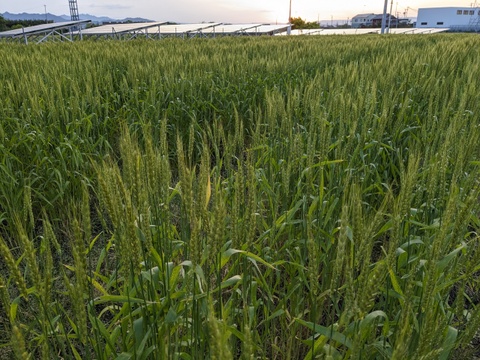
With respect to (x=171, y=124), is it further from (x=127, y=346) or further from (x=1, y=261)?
(x=127, y=346)

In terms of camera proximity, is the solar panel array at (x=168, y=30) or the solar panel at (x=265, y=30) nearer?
the solar panel array at (x=168, y=30)

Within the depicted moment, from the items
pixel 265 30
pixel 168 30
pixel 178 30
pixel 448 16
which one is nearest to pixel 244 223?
pixel 178 30

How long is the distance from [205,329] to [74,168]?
6.24 ft

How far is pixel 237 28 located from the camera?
69.7 ft

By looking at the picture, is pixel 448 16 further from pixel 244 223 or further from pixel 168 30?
pixel 244 223

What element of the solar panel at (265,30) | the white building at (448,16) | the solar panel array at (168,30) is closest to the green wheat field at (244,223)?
the solar panel array at (168,30)

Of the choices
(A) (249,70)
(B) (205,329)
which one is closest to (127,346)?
(B) (205,329)

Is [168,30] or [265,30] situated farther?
[265,30]

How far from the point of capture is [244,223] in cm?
102

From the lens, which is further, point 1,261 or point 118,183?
point 1,261

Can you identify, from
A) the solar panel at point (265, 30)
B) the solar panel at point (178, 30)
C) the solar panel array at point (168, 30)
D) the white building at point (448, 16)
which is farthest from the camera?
the white building at point (448, 16)

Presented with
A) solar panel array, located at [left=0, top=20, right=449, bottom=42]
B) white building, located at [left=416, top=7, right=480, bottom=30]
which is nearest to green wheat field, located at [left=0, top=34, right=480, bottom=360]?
solar panel array, located at [left=0, top=20, right=449, bottom=42]

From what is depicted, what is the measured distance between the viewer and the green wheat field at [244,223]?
78 cm

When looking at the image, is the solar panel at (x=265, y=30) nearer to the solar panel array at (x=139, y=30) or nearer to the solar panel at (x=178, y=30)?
the solar panel array at (x=139, y=30)
